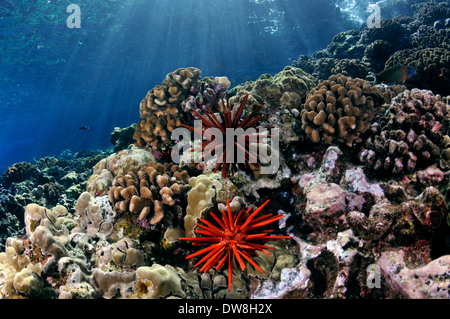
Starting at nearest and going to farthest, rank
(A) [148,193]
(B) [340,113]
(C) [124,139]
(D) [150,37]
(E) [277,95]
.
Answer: (A) [148,193]
(B) [340,113]
(E) [277,95]
(C) [124,139]
(D) [150,37]

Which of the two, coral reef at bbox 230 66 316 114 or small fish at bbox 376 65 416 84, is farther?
small fish at bbox 376 65 416 84

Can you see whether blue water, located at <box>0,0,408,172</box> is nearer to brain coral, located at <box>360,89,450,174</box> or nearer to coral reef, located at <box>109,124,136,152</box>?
coral reef, located at <box>109,124,136,152</box>

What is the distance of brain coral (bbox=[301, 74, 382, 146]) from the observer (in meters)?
3.59

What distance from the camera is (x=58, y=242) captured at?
2.96 metres

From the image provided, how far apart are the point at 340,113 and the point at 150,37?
4130cm

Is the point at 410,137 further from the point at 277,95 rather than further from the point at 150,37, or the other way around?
the point at 150,37

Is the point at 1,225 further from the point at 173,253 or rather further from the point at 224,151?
the point at 224,151

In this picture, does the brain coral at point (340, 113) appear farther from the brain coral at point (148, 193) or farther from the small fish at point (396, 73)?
the brain coral at point (148, 193)

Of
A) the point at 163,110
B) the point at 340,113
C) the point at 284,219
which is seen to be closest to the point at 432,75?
the point at 340,113

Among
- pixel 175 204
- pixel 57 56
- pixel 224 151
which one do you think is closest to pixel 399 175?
pixel 224 151

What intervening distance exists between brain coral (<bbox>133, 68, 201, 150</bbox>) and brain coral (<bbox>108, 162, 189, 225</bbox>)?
151cm

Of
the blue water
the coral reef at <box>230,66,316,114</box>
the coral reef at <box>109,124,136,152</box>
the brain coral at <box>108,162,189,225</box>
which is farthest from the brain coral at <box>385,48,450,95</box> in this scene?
the blue water

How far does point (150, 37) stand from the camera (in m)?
37.1

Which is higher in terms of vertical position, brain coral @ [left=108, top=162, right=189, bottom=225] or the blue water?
the blue water
